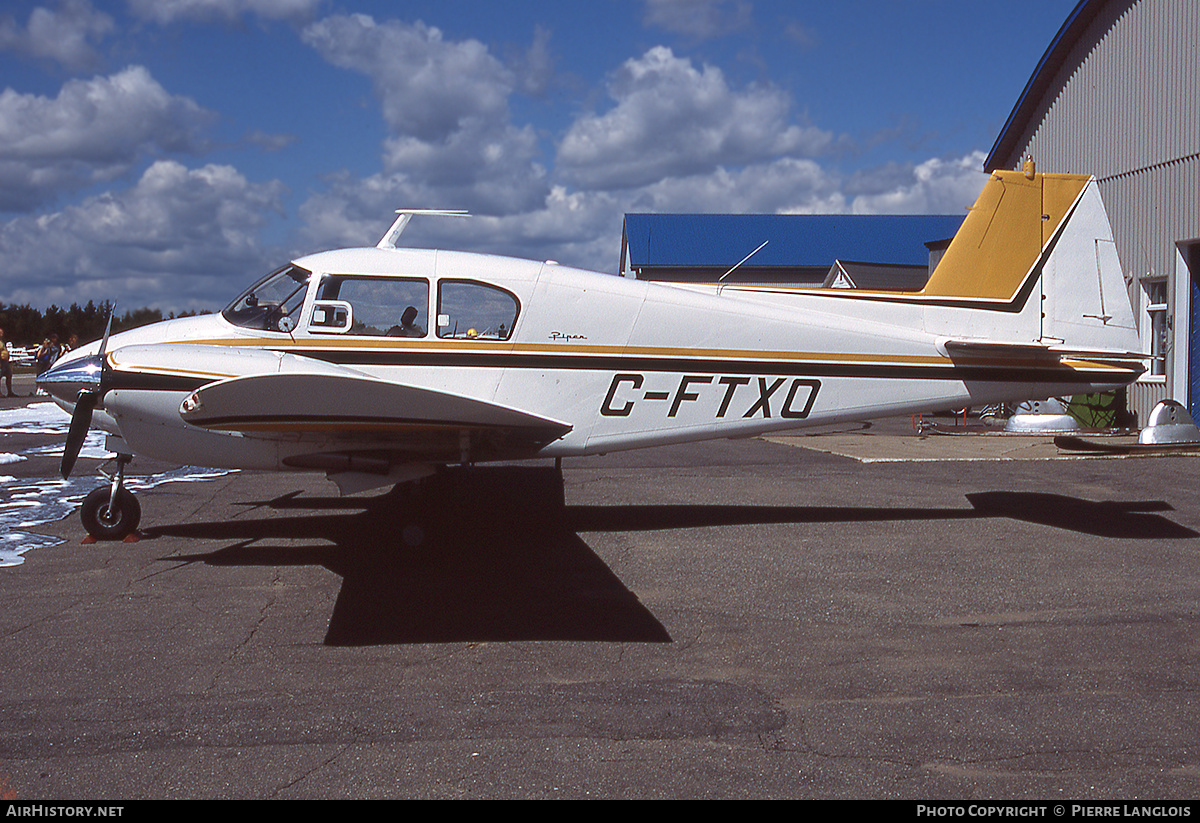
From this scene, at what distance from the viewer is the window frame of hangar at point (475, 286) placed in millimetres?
6840

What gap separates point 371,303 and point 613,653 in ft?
11.9

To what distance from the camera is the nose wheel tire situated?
727cm

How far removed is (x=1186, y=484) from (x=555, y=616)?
8092mm

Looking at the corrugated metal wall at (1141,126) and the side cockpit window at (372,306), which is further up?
the corrugated metal wall at (1141,126)

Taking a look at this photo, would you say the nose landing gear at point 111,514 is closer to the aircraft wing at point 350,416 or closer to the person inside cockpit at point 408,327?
the aircraft wing at point 350,416

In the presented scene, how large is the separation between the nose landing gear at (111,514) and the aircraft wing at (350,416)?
72.2 inches

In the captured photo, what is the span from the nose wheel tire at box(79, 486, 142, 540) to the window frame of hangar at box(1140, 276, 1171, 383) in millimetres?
16368

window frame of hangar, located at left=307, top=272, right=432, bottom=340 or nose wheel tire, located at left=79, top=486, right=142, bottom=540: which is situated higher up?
window frame of hangar, located at left=307, top=272, right=432, bottom=340

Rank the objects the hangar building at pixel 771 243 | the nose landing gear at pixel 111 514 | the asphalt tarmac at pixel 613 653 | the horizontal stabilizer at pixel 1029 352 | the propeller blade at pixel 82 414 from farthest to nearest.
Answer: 1. the hangar building at pixel 771 243
2. the horizontal stabilizer at pixel 1029 352
3. the nose landing gear at pixel 111 514
4. the propeller blade at pixel 82 414
5. the asphalt tarmac at pixel 613 653

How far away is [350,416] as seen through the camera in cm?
564

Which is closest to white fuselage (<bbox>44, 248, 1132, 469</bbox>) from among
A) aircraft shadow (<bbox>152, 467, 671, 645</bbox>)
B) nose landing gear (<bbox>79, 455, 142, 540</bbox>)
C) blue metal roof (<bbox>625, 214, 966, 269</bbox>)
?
nose landing gear (<bbox>79, 455, 142, 540</bbox>)

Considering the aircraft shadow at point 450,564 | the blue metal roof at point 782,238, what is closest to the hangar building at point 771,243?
the blue metal roof at point 782,238

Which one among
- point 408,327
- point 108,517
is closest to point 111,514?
point 108,517

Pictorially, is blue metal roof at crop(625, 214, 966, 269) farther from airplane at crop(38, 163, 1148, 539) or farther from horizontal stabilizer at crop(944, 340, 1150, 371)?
horizontal stabilizer at crop(944, 340, 1150, 371)
